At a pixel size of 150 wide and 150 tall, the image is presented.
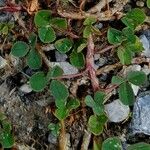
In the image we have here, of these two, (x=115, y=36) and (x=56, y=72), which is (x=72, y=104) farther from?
(x=115, y=36)

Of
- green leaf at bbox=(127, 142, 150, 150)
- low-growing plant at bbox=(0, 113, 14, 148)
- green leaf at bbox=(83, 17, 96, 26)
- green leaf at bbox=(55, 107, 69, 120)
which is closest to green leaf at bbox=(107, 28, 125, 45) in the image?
green leaf at bbox=(83, 17, 96, 26)

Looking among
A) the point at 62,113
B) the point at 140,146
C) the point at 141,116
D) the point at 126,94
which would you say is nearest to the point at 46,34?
the point at 62,113

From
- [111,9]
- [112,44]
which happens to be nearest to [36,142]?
[112,44]

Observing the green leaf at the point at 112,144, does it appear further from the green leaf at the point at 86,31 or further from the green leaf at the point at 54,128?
the green leaf at the point at 86,31

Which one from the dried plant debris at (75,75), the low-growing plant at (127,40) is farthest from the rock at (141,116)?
the low-growing plant at (127,40)

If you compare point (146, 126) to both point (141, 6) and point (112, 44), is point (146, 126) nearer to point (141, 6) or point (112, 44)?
point (112, 44)
